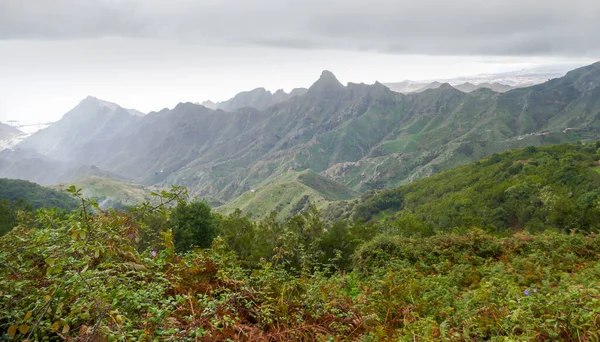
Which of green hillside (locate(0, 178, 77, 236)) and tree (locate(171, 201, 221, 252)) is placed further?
green hillside (locate(0, 178, 77, 236))

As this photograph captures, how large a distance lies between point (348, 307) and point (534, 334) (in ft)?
10.2

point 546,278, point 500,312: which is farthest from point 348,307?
point 546,278

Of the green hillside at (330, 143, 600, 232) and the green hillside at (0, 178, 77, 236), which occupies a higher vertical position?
the green hillside at (330, 143, 600, 232)

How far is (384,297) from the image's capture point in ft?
24.1

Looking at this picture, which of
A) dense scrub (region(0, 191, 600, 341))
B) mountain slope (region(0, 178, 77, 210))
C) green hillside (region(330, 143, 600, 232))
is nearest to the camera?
dense scrub (region(0, 191, 600, 341))

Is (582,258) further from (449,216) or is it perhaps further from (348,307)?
(449,216)

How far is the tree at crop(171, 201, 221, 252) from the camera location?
102 ft

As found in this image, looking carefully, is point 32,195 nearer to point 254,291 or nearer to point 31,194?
point 31,194

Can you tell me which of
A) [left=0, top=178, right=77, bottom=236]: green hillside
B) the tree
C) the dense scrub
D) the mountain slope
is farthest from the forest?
the mountain slope

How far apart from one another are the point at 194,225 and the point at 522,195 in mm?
65274

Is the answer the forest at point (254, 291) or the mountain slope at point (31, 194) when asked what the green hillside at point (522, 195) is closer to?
the forest at point (254, 291)

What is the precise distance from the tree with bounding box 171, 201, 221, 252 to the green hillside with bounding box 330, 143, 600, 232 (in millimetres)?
22601

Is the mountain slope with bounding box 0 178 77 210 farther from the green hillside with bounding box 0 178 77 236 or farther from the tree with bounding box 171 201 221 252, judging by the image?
the tree with bounding box 171 201 221 252

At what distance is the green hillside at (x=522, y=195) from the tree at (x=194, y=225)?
22601 millimetres
